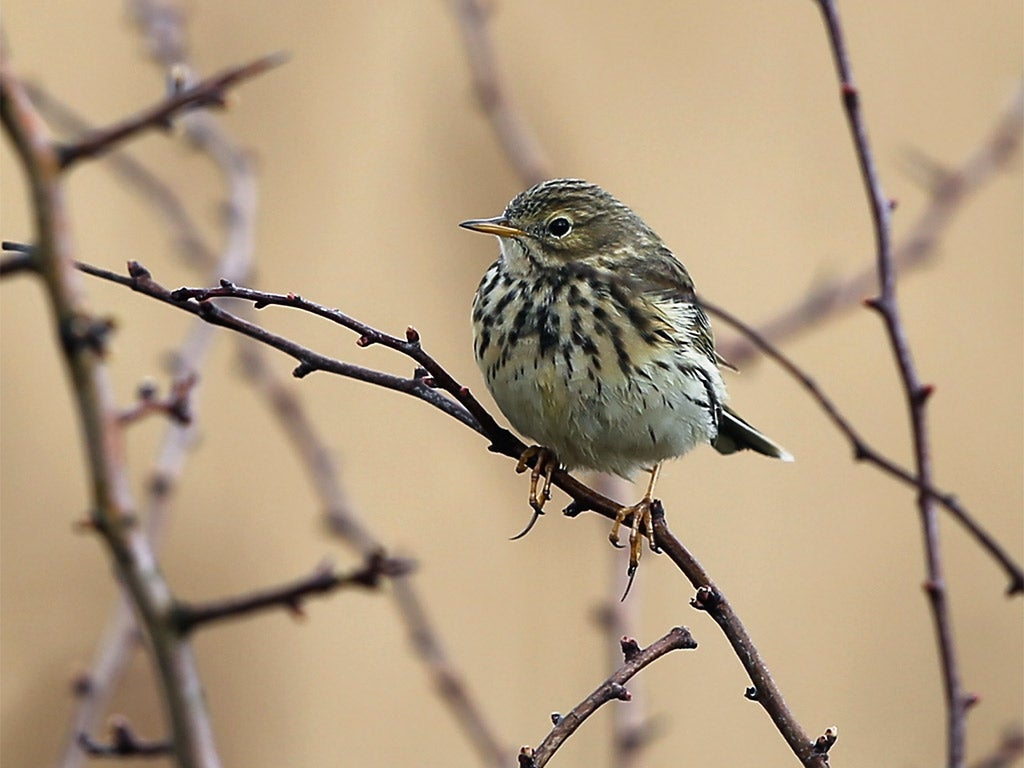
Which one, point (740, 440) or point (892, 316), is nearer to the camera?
point (892, 316)

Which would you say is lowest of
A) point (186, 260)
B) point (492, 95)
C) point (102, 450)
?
point (102, 450)

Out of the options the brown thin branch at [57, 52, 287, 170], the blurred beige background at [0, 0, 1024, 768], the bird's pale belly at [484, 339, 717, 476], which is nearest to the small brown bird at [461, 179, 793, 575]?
the bird's pale belly at [484, 339, 717, 476]

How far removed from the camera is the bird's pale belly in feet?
10.6

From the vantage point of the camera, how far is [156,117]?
4.33ft

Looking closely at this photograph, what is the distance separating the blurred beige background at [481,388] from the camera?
5.39m

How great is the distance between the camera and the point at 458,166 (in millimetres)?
5543

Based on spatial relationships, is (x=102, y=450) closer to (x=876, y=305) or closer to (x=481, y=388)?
(x=876, y=305)

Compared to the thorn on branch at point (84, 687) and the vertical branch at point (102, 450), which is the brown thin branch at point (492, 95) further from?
the vertical branch at point (102, 450)

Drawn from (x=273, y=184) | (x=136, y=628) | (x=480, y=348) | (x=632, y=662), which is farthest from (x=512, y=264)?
(x=273, y=184)

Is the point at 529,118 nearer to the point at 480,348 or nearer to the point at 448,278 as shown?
the point at 448,278

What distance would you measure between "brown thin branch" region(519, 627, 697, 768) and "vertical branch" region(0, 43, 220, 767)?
0.65 m

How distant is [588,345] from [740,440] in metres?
0.83

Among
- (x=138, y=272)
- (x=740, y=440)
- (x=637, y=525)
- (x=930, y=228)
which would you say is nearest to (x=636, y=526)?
(x=637, y=525)

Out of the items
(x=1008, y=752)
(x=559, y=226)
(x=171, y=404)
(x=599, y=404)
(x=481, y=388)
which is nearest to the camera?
(x=171, y=404)
